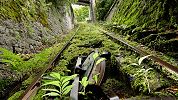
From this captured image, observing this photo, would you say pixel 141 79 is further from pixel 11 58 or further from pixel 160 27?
pixel 160 27

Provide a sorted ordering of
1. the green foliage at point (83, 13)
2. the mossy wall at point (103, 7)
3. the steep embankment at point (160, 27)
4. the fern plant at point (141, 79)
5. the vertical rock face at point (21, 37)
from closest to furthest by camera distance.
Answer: the fern plant at point (141, 79) < the steep embankment at point (160, 27) < the vertical rock face at point (21, 37) < the mossy wall at point (103, 7) < the green foliage at point (83, 13)

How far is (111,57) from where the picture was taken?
419 centimetres

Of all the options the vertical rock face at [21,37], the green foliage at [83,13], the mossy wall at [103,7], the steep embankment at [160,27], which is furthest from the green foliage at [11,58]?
the green foliage at [83,13]

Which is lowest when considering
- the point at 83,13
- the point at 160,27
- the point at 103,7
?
the point at 83,13

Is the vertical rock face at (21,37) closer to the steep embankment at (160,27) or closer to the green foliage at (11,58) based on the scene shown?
the green foliage at (11,58)

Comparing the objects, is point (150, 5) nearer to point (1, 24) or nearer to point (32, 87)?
point (1, 24)

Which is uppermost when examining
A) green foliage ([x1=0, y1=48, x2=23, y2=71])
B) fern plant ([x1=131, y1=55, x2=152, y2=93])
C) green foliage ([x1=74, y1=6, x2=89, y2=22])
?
green foliage ([x1=0, y1=48, x2=23, y2=71])

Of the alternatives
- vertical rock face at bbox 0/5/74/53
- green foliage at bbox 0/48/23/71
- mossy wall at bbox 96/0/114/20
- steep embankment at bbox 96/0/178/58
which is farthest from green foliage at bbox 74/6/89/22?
green foliage at bbox 0/48/23/71

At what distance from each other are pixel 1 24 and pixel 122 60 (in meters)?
2.80

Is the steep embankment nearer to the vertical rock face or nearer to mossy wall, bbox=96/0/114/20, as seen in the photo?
the vertical rock face

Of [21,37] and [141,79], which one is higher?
[21,37]

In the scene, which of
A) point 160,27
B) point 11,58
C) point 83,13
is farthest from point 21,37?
point 83,13

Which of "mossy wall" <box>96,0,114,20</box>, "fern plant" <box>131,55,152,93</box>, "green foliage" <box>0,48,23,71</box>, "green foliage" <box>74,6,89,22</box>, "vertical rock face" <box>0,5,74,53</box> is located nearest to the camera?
"fern plant" <box>131,55,152,93</box>

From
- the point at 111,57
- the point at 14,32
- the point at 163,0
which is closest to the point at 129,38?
the point at 163,0
